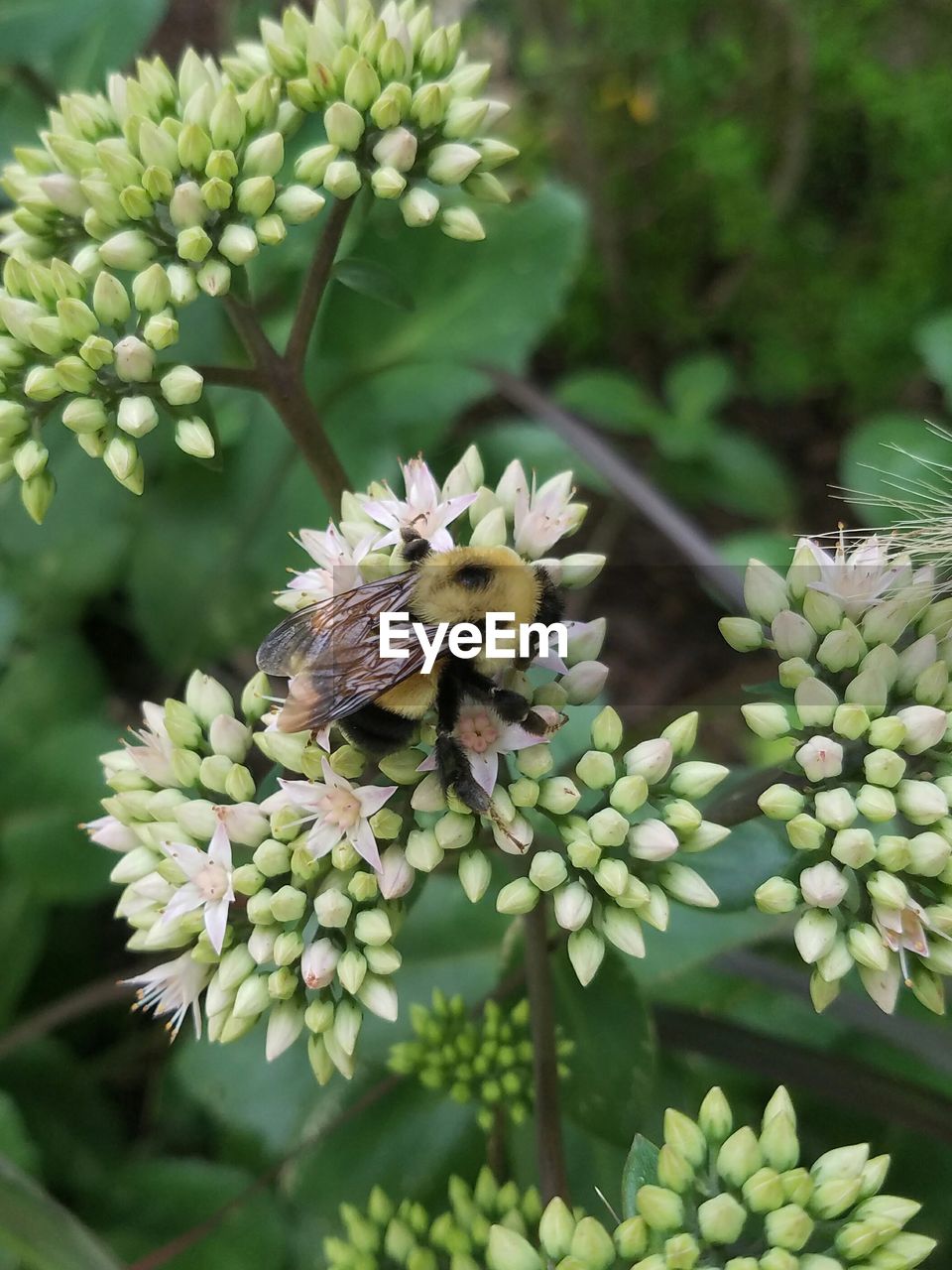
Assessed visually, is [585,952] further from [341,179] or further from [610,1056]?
[341,179]

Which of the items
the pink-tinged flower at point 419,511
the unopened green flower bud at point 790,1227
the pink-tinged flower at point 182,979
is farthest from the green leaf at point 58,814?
the unopened green flower bud at point 790,1227

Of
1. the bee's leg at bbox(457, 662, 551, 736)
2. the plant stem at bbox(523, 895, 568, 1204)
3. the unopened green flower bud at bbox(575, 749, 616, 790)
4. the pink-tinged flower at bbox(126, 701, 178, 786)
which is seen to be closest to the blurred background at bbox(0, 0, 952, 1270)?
the plant stem at bbox(523, 895, 568, 1204)

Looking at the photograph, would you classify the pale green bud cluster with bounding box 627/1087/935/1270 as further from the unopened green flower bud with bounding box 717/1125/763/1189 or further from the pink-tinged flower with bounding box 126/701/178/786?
the pink-tinged flower with bounding box 126/701/178/786

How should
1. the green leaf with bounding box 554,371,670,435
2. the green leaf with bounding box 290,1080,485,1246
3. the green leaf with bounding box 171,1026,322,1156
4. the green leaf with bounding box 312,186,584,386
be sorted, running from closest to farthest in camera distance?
1. the green leaf with bounding box 290,1080,485,1246
2. the green leaf with bounding box 171,1026,322,1156
3. the green leaf with bounding box 312,186,584,386
4. the green leaf with bounding box 554,371,670,435

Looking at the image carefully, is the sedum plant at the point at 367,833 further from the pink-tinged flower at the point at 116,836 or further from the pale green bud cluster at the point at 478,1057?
the pale green bud cluster at the point at 478,1057

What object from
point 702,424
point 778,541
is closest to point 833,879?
point 778,541

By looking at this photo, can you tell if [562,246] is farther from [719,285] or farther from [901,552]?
[901,552]
